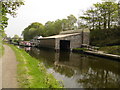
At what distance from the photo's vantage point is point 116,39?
26812 mm

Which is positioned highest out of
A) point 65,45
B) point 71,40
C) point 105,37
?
point 105,37

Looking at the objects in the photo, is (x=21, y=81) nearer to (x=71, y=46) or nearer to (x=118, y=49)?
(x=118, y=49)

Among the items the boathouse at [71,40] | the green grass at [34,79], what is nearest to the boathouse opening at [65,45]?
the boathouse at [71,40]

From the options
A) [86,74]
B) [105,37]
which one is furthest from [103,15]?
→ [86,74]

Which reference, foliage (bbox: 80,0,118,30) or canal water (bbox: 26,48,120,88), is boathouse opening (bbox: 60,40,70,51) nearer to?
foliage (bbox: 80,0,118,30)

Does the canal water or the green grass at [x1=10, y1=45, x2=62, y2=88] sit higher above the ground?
the green grass at [x1=10, y1=45, x2=62, y2=88]

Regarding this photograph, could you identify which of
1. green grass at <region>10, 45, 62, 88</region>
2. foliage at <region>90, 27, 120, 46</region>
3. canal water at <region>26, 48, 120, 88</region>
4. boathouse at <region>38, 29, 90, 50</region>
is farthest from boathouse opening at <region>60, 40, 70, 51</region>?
green grass at <region>10, 45, 62, 88</region>

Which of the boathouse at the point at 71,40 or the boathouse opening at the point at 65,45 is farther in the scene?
the boathouse opening at the point at 65,45

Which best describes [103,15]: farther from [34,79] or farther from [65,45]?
[34,79]

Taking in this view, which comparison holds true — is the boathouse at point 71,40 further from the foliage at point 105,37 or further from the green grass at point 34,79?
the green grass at point 34,79

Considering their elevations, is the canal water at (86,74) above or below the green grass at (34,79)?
below

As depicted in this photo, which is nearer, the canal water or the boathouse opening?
the canal water

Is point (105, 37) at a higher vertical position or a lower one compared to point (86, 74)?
higher

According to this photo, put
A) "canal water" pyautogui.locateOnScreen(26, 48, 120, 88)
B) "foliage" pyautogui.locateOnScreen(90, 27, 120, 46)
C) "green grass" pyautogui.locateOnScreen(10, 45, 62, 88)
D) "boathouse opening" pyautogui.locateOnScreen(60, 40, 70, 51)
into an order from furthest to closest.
→ 1. "boathouse opening" pyautogui.locateOnScreen(60, 40, 70, 51)
2. "foliage" pyautogui.locateOnScreen(90, 27, 120, 46)
3. "canal water" pyautogui.locateOnScreen(26, 48, 120, 88)
4. "green grass" pyautogui.locateOnScreen(10, 45, 62, 88)
